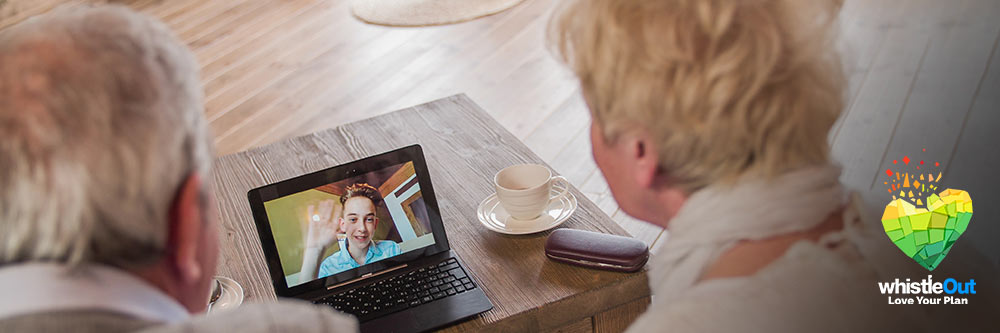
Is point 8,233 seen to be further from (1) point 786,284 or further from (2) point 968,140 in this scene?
(2) point 968,140

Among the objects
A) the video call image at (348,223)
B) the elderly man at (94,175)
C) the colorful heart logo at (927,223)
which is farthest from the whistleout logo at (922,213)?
the elderly man at (94,175)

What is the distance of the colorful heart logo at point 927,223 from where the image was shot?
164 centimetres

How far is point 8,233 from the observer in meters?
0.59

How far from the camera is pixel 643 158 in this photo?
2.77ft

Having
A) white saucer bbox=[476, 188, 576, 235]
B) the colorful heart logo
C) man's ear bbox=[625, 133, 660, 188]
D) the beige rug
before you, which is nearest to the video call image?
white saucer bbox=[476, 188, 576, 235]

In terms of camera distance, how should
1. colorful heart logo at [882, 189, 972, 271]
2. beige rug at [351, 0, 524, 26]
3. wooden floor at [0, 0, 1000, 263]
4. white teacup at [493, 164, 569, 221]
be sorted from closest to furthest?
white teacup at [493, 164, 569, 221] → colorful heart logo at [882, 189, 972, 271] → wooden floor at [0, 0, 1000, 263] → beige rug at [351, 0, 524, 26]

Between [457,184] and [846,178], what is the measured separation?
4.60 ft

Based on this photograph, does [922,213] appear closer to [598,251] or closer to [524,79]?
[598,251]

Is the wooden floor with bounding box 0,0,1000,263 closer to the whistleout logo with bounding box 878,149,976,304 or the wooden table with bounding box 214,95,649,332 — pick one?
the whistleout logo with bounding box 878,149,976,304

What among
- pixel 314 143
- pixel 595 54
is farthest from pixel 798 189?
pixel 314 143

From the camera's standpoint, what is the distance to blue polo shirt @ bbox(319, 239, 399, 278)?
125cm

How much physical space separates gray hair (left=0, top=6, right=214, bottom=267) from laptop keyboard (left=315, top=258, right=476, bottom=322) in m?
0.59

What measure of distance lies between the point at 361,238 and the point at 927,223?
4.08 feet

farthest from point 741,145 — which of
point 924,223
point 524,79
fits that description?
point 524,79
